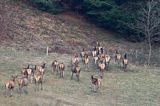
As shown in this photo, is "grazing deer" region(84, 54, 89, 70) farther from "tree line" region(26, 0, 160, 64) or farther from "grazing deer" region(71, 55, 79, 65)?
"tree line" region(26, 0, 160, 64)

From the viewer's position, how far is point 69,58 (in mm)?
44594

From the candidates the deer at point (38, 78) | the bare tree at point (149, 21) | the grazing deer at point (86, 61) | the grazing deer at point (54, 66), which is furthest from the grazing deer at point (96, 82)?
the bare tree at point (149, 21)

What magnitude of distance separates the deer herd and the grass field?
408 millimetres

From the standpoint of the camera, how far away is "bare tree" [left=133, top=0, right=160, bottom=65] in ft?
161

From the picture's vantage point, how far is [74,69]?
38406 mm

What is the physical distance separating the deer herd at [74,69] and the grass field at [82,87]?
0.41 metres

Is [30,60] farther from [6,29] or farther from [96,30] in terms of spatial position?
[96,30]

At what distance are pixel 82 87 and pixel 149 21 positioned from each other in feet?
51.3

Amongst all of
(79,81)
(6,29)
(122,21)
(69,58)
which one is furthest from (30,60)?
(122,21)

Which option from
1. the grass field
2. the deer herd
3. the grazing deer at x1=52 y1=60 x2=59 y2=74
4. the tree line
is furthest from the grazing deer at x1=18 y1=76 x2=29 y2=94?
the tree line

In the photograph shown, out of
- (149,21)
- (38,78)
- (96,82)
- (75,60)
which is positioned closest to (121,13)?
(149,21)

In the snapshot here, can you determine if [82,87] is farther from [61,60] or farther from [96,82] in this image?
[61,60]

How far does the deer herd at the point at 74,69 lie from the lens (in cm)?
3388

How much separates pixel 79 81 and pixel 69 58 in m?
6.76
